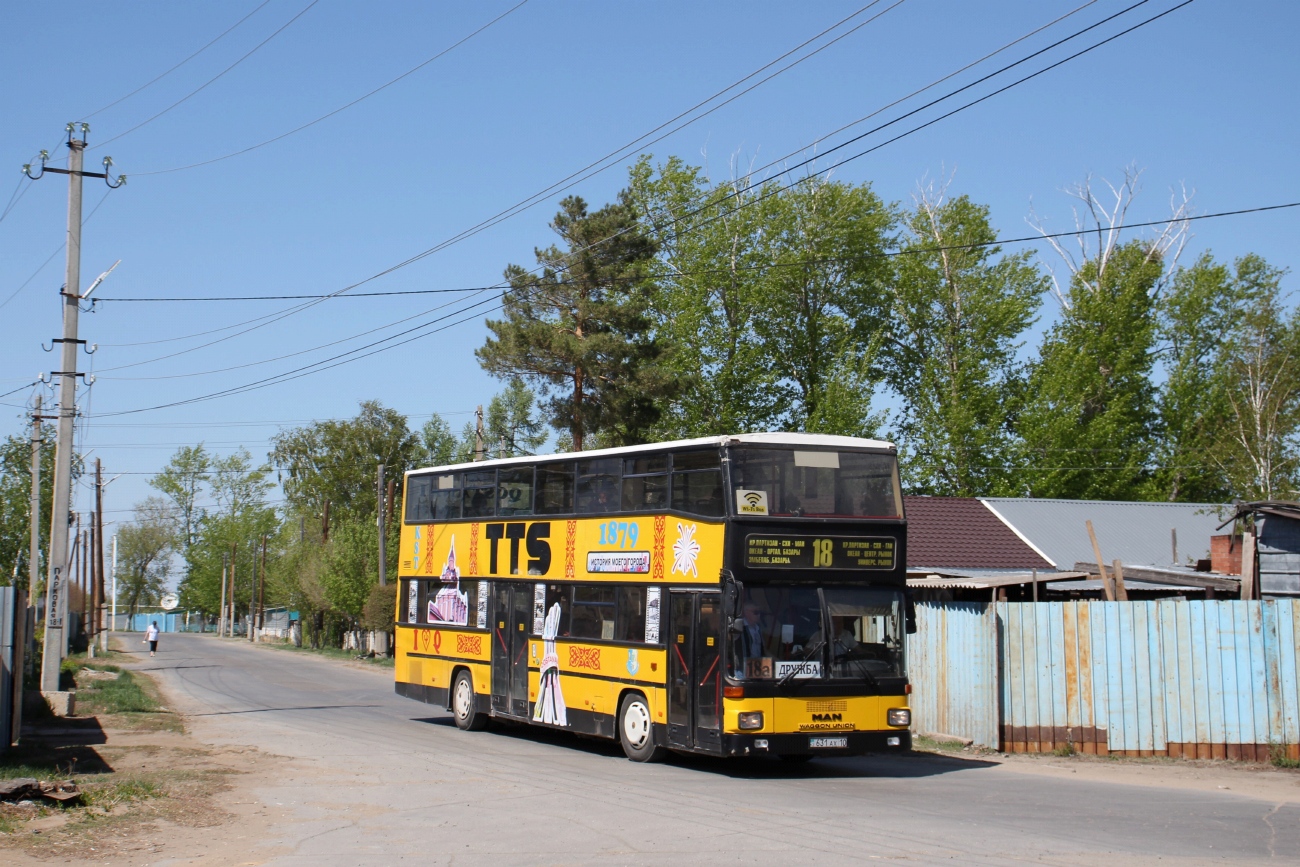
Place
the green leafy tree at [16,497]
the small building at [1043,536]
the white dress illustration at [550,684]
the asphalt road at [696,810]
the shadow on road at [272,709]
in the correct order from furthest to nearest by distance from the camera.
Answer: the green leafy tree at [16,497], the small building at [1043,536], the shadow on road at [272,709], the white dress illustration at [550,684], the asphalt road at [696,810]

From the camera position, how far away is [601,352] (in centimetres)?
4119

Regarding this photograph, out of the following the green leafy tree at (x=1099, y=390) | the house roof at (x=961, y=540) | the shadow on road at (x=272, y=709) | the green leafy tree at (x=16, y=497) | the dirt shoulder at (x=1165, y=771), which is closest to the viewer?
the dirt shoulder at (x=1165, y=771)

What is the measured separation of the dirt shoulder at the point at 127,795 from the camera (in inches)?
387

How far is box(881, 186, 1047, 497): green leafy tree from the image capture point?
53.3 m

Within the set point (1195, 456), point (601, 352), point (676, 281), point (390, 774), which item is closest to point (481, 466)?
point (390, 774)

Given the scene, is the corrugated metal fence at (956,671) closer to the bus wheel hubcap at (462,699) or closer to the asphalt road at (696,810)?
the asphalt road at (696,810)

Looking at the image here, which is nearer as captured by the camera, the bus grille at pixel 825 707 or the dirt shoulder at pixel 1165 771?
the dirt shoulder at pixel 1165 771

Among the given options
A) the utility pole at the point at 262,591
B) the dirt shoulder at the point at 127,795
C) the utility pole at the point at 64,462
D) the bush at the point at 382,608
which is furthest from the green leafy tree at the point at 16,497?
the utility pole at the point at 262,591

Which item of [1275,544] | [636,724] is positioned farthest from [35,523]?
[1275,544]

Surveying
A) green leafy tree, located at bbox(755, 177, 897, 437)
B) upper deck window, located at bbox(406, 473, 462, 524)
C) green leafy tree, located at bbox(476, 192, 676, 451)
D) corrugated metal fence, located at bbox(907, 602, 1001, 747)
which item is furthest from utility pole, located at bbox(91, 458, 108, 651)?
corrugated metal fence, located at bbox(907, 602, 1001, 747)

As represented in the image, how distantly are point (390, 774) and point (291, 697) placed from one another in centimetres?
1401

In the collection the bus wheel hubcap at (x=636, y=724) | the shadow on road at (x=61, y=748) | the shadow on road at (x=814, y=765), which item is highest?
the bus wheel hubcap at (x=636, y=724)

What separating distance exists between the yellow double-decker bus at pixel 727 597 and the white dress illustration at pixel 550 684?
0.10ft

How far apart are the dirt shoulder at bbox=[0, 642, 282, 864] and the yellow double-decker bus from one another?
14.9ft
